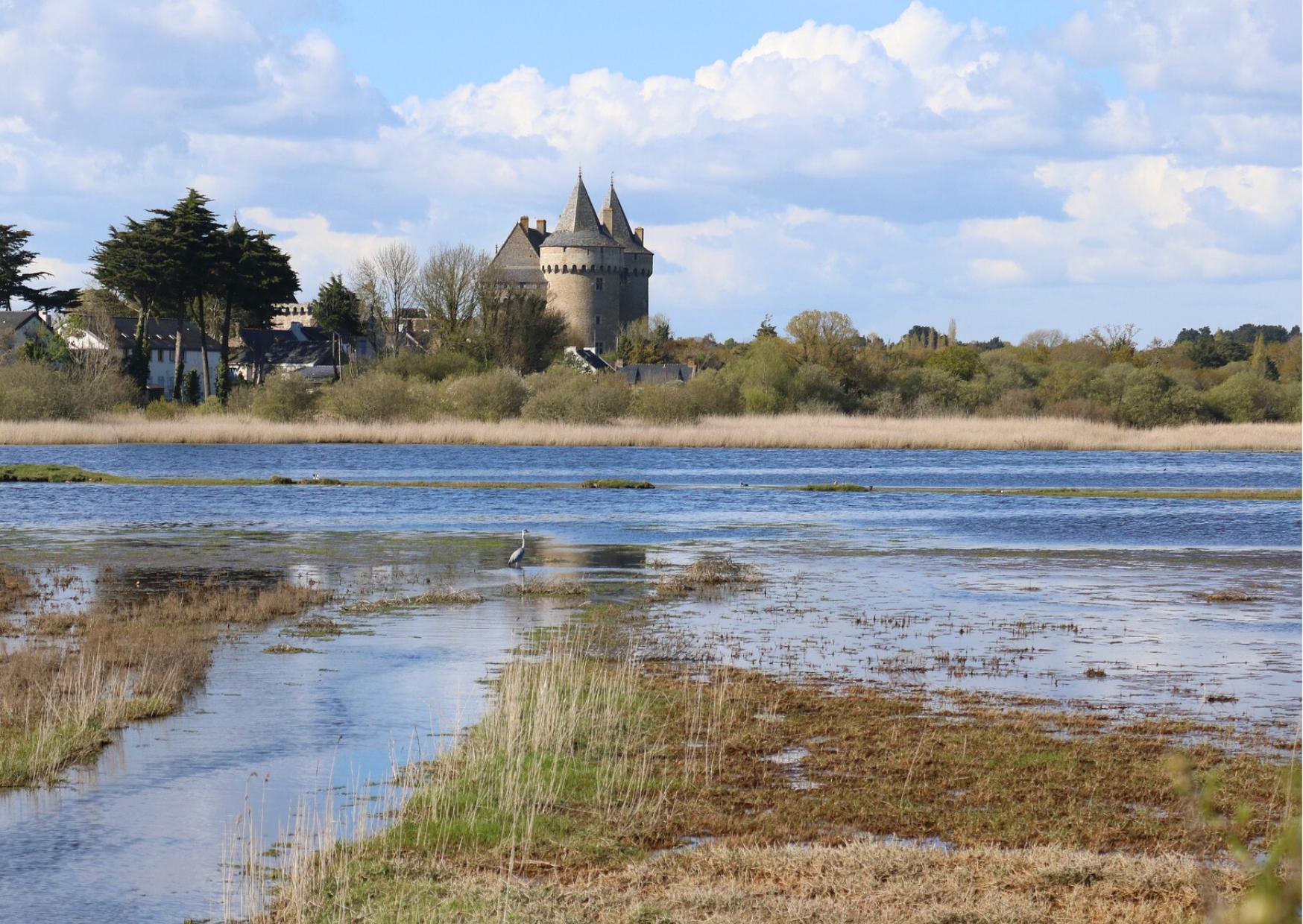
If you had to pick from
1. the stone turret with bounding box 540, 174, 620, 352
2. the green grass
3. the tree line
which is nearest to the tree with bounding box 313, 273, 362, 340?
the tree line

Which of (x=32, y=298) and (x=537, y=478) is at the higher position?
(x=32, y=298)

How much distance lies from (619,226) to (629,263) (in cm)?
545

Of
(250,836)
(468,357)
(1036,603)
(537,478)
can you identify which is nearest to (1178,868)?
(250,836)

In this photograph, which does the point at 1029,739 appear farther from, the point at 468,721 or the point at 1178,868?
the point at 468,721

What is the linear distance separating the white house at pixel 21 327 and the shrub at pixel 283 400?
52.1 ft

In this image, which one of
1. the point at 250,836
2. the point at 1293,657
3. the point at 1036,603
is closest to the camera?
the point at 250,836

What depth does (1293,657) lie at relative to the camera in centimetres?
1697

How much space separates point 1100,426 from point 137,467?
4638 centimetres

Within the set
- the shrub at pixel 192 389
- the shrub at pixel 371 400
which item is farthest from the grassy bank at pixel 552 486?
the shrub at pixel 192 389

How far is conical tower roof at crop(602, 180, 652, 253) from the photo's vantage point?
136875 mm

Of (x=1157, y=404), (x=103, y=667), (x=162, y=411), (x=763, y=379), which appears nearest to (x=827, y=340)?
(x=763, y=379)

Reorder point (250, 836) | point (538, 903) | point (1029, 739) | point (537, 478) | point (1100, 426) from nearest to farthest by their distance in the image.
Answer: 1. point (538, 903)
2. point (250, 836)
3. point (1029, 739)
4. point (537, 478)
5. point (1100, 426)

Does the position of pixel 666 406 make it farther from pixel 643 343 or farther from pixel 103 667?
pixel 103 667

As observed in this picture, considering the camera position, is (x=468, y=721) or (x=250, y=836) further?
(x=468, y=721)
